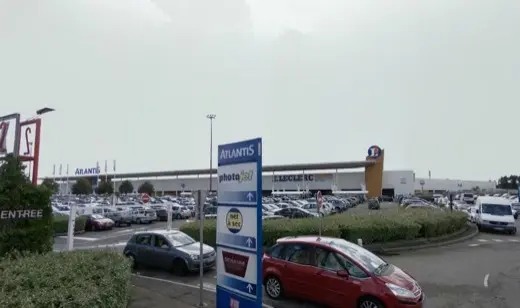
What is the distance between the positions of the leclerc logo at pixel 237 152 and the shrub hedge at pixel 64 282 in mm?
2786

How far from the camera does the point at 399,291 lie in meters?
7.43

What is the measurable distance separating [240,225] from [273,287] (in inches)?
132

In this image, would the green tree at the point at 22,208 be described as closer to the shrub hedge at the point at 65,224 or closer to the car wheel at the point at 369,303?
the car wheel at the point at 369,303

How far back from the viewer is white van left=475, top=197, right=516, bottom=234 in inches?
976

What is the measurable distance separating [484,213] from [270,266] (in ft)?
72.3

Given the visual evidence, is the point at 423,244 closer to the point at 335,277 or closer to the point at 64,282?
the point at 335,277

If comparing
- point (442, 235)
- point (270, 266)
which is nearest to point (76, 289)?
point (270, 266)

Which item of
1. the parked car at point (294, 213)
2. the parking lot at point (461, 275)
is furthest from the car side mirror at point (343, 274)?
the parked car at point (294, 213)

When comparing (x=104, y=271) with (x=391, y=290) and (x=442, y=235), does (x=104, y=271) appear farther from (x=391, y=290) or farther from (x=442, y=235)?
(x=442, y=235)

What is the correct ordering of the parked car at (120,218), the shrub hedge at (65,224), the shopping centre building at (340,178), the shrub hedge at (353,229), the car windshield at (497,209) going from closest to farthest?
the shrub hedge at (353,229) < the shrub hedge at (65,224) < the car windshield at (497,209) < the parked car at (120,218) < the shopping centre building at (340,178)

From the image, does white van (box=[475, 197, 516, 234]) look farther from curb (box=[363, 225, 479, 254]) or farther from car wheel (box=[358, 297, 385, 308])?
car wheel (box=[358, 297, 385, 308])

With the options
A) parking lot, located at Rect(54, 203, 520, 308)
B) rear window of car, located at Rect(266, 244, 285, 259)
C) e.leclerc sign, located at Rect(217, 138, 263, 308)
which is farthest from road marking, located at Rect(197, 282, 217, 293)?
e.leclerc sign, located at Rect(217, 138, 263, 308)

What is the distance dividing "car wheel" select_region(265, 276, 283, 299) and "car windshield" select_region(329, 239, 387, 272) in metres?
1.72

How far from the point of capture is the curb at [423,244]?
16536 millimetres
